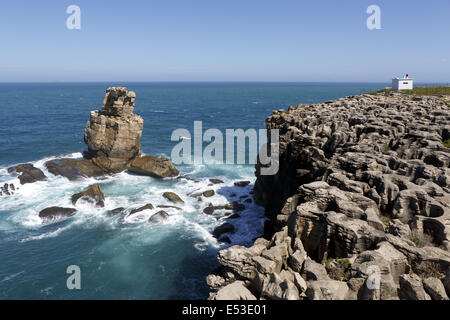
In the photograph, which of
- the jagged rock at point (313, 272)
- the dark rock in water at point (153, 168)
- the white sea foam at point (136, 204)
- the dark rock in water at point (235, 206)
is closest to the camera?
the jagged rock at point (313, 272)

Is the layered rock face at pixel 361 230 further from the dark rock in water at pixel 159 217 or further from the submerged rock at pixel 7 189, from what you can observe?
the submerged rock at pixel 7 189

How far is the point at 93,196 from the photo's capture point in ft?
151

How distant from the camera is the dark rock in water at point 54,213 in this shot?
41022 mm

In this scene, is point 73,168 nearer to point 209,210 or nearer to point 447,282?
point 209,210

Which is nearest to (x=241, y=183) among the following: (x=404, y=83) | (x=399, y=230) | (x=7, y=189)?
(x=399, y=230)

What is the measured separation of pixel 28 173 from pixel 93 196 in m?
18.7

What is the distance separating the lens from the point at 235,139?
90000mm

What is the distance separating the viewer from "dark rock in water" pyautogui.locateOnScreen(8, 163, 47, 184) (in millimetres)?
52594

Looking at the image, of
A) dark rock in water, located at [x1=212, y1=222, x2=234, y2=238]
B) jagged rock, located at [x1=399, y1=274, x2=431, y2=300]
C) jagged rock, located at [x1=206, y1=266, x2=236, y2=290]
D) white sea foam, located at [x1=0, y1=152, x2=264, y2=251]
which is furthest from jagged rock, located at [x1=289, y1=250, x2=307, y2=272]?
dark rock in water, located at [x1=212, y1=222, x2=234, y2=238]

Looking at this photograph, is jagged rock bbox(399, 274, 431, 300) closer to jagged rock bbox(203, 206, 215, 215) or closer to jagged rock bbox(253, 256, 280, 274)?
jagged rock bbox(253, 256, 280, 274)

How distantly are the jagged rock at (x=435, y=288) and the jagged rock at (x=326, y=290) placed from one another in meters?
3.21

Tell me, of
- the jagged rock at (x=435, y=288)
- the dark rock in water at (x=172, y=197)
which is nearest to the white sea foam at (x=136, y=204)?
the dark rock in water at (x=172, y=197)

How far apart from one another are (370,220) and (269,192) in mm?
25080

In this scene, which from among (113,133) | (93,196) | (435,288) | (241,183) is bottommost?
(93,196)
